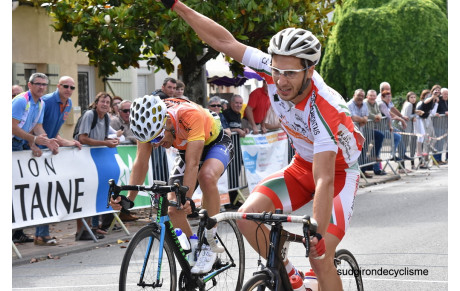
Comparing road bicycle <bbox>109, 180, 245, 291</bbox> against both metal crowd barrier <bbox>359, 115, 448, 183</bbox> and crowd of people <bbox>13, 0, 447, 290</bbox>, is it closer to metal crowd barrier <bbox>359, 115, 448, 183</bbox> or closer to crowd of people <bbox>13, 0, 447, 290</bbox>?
crowd of people <bbox>13, 0, 447, 290</bbox>

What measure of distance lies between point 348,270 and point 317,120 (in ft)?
4.85

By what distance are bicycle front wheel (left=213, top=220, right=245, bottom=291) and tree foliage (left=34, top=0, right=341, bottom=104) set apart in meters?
7.22

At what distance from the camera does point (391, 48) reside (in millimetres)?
45375

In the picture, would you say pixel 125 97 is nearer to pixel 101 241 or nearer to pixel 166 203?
pixel 101 241

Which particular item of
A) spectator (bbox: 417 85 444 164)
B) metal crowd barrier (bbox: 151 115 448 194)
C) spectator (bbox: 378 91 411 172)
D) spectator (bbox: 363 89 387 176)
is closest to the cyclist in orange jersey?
metal crowd barrier (bbox: 151 115 448 194)

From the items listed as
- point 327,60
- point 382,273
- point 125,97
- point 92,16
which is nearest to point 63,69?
point 125,97

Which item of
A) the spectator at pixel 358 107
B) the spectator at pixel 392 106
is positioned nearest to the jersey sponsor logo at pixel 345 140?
the spectator at pixel 358 107

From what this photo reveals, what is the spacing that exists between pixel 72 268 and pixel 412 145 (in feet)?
44.3

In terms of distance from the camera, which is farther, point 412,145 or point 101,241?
point 412,145

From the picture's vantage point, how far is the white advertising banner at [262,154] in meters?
14.5

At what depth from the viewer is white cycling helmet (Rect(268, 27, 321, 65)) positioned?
4914 mm

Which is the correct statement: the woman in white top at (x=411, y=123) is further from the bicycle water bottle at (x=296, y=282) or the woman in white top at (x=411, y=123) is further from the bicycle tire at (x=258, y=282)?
the bicycle tire at (x=258, y=282)

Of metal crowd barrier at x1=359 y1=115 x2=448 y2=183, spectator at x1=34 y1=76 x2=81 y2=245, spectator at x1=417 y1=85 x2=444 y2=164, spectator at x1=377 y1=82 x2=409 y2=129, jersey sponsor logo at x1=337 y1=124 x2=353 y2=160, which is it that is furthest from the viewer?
spectator at x1=417 y1=85 x2=444 y2=164

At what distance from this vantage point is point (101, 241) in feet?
36.4
